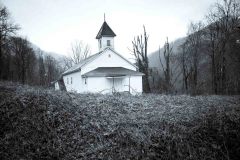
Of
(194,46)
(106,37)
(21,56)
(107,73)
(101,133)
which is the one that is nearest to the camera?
(101,133)

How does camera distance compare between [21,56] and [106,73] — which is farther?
[21,56]

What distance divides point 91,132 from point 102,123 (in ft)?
1.82

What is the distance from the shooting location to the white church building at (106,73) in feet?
72.5

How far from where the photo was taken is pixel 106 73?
22.0m

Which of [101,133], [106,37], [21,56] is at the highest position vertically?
[106,37]

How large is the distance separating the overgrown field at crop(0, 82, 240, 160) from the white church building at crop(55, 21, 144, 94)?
13.8 metres

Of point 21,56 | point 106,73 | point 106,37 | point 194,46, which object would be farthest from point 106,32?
point 21,56

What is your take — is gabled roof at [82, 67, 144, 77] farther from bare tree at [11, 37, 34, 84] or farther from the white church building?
bare tree at [11, 37, 34, 84]

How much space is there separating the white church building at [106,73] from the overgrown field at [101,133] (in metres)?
13.8

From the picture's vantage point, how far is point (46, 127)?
17.4ft

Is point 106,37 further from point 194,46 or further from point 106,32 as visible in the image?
point 194,46

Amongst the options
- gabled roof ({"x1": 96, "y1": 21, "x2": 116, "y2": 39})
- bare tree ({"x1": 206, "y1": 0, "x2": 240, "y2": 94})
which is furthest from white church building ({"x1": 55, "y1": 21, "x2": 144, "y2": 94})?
bare tree ({"x1": 206, "y1": 0, "x2": 240, "y2": 94})

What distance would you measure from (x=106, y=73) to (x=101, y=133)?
54.8ft

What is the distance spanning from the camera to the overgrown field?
4.80 metres
